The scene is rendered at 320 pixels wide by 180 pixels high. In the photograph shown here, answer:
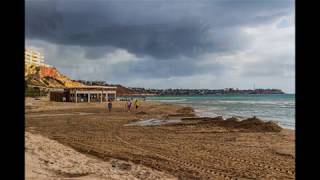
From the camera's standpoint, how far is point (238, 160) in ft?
29.9

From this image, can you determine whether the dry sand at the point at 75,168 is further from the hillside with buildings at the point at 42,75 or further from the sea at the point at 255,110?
the hillside with buildings at the point at 42,75

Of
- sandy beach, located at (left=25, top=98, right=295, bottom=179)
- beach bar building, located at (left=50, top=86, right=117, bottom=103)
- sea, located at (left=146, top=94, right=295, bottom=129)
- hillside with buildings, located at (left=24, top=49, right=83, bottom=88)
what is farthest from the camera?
hillside with buildings, located at (left=24, top=49, right=83, bottom=88)

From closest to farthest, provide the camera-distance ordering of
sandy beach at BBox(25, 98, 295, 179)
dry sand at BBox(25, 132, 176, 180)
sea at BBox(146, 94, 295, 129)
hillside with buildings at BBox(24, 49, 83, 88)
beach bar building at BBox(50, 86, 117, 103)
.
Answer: dry sand at BBox(25, 132, 176, 180)
sandy beach at BBox(25, 98, 295, 179)
sea at BBox(146, 94, 295, 129)
beach bar building at BBox(50, 86, 117, 103)
hillside with buildings at BBox(24, 49, 83, 88)

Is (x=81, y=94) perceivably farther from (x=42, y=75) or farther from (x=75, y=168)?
(x=75, y=168)

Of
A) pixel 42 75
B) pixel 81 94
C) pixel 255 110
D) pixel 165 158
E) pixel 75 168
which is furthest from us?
pixel 42 75

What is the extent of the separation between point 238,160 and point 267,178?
6.11 ft

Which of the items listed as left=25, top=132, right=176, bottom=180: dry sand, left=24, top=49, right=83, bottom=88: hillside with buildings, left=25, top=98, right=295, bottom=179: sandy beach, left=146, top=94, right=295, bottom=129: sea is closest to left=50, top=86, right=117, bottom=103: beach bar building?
left=146, top=94, right=295, bottom=129: sea

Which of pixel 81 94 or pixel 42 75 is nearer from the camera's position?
pixel 81 94

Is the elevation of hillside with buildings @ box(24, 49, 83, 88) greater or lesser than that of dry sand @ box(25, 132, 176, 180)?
greater

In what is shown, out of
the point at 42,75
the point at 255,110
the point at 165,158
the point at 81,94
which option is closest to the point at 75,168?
the point at 165,158

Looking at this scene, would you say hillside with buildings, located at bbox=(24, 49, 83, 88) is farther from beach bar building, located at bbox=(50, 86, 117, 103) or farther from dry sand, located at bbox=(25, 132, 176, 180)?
dry sand, located at bbox=(25, 132, 176, 180)
